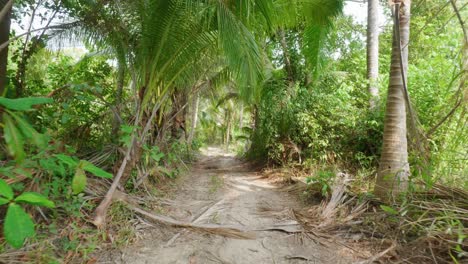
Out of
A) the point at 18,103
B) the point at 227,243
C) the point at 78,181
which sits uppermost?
the point at 18,103

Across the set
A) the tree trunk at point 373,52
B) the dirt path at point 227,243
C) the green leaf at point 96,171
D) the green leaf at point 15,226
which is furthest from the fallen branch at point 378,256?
the tree trunk at point 373,52

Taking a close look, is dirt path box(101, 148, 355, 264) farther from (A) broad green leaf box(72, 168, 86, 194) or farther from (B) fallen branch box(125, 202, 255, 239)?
(A) broad green leaf box(72, 168, 86, 194)

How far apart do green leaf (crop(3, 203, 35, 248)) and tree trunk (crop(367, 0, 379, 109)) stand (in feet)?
18.8

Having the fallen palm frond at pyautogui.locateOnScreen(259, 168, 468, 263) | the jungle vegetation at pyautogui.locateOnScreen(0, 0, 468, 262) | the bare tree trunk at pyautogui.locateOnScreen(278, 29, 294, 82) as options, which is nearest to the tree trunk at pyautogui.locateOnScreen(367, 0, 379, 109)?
the jungle vegetation at pyautogui.locateOnScreen(0, 0, 468, 262)

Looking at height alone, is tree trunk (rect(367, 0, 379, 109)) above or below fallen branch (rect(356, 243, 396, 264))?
above

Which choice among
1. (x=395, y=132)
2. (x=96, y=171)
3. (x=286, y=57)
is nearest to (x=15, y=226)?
(x=96, y=171)

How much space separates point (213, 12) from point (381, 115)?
3.95m

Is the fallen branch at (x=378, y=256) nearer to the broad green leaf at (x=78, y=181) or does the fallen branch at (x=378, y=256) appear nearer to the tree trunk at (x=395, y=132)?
the tree trunk at (x=395, y=132)

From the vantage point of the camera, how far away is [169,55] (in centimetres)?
344

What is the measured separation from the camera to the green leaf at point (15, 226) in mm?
1134

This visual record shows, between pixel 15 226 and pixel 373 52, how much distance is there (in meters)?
6.80

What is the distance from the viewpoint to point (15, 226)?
1.14 metres

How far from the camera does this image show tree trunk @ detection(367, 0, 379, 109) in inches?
216

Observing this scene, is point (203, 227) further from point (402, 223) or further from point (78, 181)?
point (402, 223)
